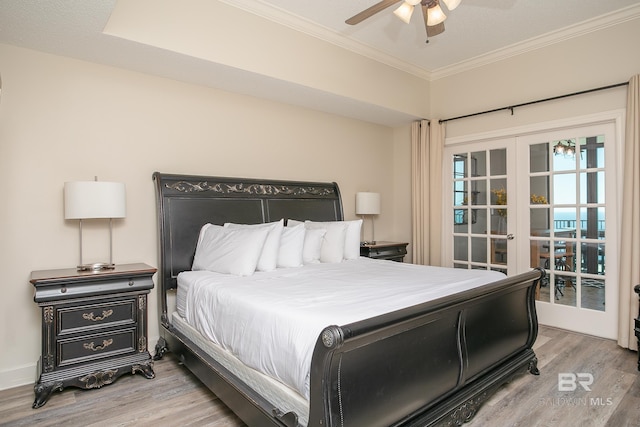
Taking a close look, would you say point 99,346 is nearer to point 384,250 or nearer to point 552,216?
point 384,250

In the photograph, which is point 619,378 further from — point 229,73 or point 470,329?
point 229,73

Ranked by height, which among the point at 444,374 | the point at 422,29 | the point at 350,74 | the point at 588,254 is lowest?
the point at 444,374

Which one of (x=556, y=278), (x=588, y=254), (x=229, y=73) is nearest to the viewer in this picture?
(x=229, y=73)

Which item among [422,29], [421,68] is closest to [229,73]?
[422,29]

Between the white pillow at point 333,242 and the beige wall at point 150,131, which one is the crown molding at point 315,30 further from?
the white pillow at point 333,242

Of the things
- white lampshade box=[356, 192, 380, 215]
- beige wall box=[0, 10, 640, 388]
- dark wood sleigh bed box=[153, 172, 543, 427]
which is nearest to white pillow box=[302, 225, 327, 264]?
dark wood sleigh bed box=[153, 172, 543, 427]

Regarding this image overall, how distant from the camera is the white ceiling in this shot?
7.88 feet

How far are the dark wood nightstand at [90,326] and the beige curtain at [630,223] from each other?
13.3ft

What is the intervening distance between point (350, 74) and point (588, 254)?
307cm

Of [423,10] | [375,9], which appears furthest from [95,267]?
[423,10]

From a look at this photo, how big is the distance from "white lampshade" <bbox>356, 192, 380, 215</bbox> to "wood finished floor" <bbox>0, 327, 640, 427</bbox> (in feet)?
8.13

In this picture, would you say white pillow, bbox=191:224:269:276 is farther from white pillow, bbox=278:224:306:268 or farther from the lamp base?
the lamp base

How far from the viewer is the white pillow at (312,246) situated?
356cm

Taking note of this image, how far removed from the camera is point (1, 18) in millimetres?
2312
